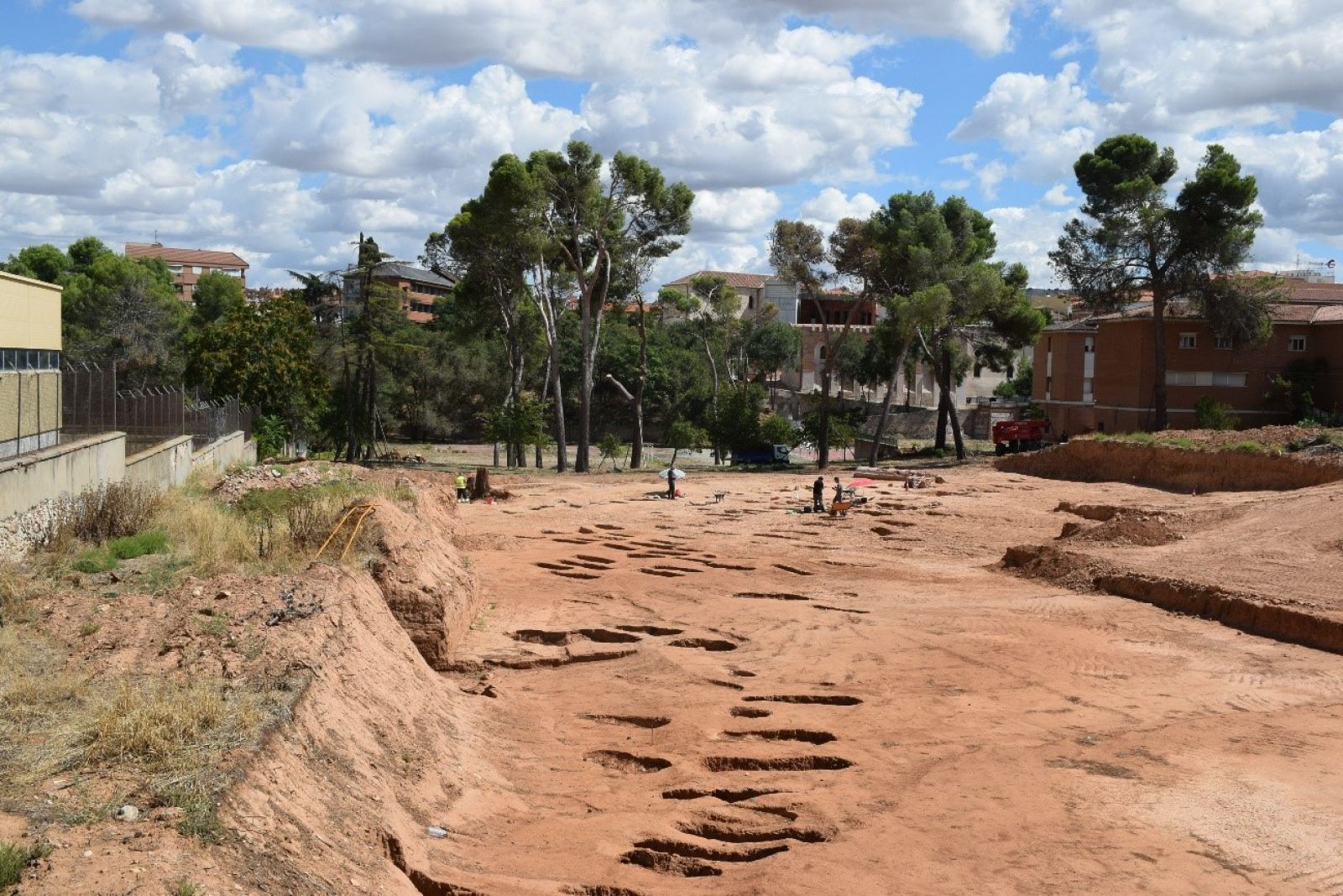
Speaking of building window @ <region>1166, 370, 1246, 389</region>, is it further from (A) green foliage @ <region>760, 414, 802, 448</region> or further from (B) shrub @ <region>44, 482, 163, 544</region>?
(B) shrub @ <region>44, 482, 163, 544</region>

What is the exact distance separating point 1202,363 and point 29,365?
142 ft

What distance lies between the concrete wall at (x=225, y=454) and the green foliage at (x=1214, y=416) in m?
33.7

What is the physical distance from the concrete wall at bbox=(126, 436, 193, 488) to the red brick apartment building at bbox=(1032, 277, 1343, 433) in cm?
3776

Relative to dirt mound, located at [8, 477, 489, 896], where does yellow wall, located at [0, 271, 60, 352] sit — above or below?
above

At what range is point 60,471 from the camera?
58.8 ft

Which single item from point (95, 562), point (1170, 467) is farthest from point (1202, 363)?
point (95, 562)

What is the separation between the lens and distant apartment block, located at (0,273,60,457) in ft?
56.9

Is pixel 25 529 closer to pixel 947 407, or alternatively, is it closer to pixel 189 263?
pixel 947 407

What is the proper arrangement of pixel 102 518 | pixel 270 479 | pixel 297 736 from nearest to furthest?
1. pixel 297 736
2. pixel 102 518
3. pixel 270 479

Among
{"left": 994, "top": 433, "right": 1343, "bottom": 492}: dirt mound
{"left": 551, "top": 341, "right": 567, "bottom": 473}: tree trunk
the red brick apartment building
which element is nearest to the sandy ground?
{"left": 994, "top": 433, "right": 1343, "bottom": 492}: dirt mound

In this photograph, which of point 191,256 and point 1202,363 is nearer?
point 1202,363

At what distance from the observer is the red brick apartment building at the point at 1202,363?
161 ft

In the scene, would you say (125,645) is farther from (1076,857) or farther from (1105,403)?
(1105,403)

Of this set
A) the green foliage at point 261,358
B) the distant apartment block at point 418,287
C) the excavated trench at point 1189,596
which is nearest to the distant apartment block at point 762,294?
the distant apartment block at point 418,287
